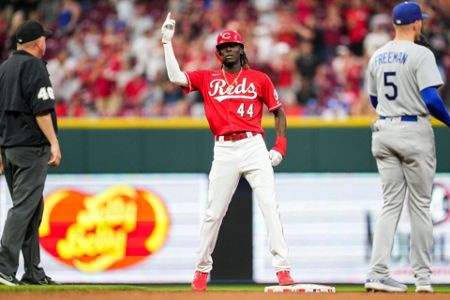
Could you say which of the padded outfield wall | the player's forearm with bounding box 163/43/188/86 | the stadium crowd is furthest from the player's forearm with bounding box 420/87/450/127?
the stadium crowd

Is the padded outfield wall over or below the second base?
over

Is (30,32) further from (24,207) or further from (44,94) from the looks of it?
(24,207)

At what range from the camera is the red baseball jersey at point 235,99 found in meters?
8.62

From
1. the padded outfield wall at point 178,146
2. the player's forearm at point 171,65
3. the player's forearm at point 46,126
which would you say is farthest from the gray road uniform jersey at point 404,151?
the padded outfield wall at point 178,146

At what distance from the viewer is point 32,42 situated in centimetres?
857

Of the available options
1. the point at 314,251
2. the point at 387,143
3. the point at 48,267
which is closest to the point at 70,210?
the point at 48,267

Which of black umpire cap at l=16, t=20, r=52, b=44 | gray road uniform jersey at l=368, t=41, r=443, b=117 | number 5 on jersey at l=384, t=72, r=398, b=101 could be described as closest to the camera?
gray road uniform jersey at l=368, t=41, r=443, b=117

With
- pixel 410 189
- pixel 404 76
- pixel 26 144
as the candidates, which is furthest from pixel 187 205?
pixel 404 76

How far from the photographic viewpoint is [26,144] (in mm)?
8461

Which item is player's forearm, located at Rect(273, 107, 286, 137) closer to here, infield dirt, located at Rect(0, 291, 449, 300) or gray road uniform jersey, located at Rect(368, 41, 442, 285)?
gray road uniform jersey, located at Rect(368, 41, 442, 285)

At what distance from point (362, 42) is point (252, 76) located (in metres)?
7.07

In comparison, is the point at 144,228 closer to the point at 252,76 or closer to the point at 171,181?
the point at 171,181

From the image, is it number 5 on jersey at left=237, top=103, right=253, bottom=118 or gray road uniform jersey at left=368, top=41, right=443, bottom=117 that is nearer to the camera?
gray road uniform jersey at left=368, top=41, right=443, bottom=117

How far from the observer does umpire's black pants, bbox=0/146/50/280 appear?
8.33 m
